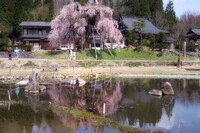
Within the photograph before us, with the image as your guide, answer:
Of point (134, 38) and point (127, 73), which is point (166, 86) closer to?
point (127, 73)

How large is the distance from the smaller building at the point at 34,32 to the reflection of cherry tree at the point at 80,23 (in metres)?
11.0

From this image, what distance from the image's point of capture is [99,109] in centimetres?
1355

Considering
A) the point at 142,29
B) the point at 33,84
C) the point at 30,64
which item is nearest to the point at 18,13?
the point at 142,29

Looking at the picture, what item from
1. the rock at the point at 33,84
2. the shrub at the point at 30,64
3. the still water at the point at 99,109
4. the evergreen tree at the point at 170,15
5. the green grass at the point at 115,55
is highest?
the evergreen tree at the point at 170,15

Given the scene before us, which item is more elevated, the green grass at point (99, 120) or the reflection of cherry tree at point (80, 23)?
the reflection of cherry tree at point (80, 23)

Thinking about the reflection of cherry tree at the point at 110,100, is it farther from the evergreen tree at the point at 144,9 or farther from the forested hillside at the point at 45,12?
the evergreen tree at the point at 144,9

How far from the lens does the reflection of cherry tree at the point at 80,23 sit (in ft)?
125

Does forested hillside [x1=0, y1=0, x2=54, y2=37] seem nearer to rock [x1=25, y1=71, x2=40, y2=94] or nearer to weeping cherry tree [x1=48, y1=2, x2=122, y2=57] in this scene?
weeping cherry tree [x1=48, y1=2, x2=122, y2=57]

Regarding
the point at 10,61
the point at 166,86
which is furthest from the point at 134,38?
the point at 166,86

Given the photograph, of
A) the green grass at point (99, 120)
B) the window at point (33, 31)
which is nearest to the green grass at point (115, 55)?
the window at point (33, 31)

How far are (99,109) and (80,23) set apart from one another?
26383 mm

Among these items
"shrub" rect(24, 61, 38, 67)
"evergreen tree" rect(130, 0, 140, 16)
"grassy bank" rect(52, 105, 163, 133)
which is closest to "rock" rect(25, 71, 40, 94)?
"grassy bank" rect(52, 105, 163, 133)

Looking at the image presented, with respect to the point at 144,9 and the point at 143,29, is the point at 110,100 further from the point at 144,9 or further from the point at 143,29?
the point at 144,9

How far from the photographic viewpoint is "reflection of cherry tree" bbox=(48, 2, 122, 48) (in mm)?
38031
